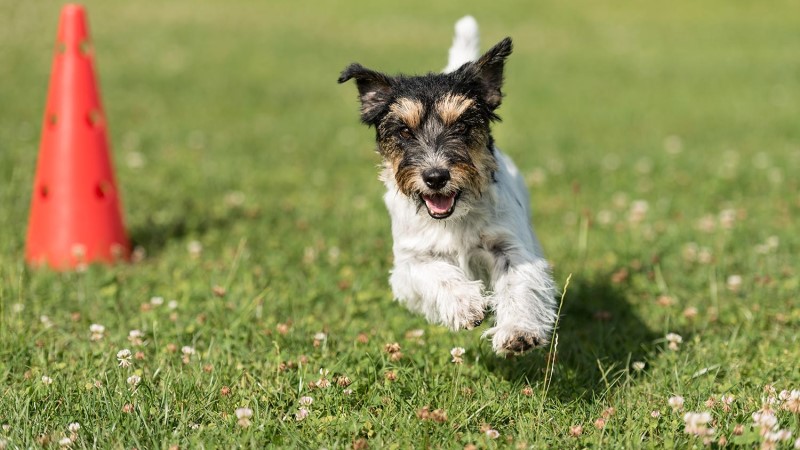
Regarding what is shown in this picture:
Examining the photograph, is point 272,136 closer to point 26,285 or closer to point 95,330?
point 26,285

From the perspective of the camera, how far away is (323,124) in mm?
14594

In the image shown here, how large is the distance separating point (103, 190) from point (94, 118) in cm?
60

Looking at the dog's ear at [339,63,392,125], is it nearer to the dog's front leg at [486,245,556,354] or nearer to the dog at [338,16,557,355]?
the dog at [338,16,557,355]

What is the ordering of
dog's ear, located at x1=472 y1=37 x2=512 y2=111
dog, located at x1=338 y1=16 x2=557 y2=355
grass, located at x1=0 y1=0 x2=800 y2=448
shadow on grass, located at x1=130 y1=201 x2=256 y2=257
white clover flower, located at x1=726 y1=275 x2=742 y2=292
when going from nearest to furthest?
grass, located at x1=0 y1=0 x2=800 y2=448, dog, located at x1=338 y1=16 x2=557 y2=355, dog's ear, located at x1=472 y1=37 x2=512 y2=111, white clover flower, located at x1=726 y1=275 x2=742 y2=292, shadow on grass, located at x1=130 y1=201 x2=256 y2=257

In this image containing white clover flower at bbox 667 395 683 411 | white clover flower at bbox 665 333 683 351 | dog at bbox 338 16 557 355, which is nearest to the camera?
white clover flower at bbox 667 395 683 411

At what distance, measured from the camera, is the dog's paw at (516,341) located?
417 centimetres

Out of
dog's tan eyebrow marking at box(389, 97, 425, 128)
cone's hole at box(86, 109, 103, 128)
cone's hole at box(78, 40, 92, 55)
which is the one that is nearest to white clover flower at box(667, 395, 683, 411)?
dog's tan eyebrow marking at box(389, 97, 425, 128)

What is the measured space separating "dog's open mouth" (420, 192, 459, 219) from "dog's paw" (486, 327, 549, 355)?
77 cm

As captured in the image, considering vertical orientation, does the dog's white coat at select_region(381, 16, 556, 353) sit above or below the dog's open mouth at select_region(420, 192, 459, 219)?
below

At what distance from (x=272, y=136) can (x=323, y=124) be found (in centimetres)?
145

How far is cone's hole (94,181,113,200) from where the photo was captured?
696 centimetres

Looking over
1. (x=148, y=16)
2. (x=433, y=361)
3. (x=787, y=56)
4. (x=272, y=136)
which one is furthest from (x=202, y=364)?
(x=148, y=16)

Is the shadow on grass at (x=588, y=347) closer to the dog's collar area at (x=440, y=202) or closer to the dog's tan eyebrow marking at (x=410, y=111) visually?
the dog's collar area at (x=440, y=202)

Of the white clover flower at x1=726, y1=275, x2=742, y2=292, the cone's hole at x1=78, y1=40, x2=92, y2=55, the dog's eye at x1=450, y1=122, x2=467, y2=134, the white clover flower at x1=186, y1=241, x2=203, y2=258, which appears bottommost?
the white clover flower at x1=726, y1=275, x2=742, y2=292
